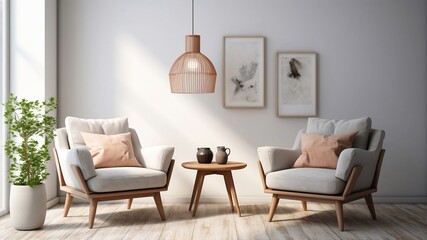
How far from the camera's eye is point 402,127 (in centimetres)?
556

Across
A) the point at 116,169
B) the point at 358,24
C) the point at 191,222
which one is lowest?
the point at 191,222

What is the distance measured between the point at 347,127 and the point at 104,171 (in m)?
2.25

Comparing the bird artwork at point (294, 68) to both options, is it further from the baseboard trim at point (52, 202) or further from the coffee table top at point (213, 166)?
the baseboard trim at point (52, 202)

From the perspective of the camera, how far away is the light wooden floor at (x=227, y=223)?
4043 millimetres

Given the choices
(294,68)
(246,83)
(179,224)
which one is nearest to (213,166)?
(179,224)

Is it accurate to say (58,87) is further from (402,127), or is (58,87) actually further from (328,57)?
(402,127)

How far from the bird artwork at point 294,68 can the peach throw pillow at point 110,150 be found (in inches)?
76.0

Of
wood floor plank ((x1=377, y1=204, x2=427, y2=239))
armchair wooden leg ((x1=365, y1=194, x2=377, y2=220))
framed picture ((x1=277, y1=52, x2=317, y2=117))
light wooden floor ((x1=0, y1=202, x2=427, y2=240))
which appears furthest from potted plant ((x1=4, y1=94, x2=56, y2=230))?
wood floor plank ((x1=377, y1=204, x2=427, y2=239))

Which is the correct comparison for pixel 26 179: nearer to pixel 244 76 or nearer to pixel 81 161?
pixel 81 161

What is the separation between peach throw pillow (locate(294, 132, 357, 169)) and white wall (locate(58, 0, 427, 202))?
0.84 metres

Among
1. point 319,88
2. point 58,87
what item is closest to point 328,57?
point 319,88

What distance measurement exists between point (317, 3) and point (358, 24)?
1.62 ft

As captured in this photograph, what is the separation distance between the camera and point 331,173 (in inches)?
170

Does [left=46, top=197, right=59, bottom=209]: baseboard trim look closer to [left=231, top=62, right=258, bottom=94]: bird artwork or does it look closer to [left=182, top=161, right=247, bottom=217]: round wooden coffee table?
[left=182, top=161, right=247, bottom=217]: round wooden coffee table
